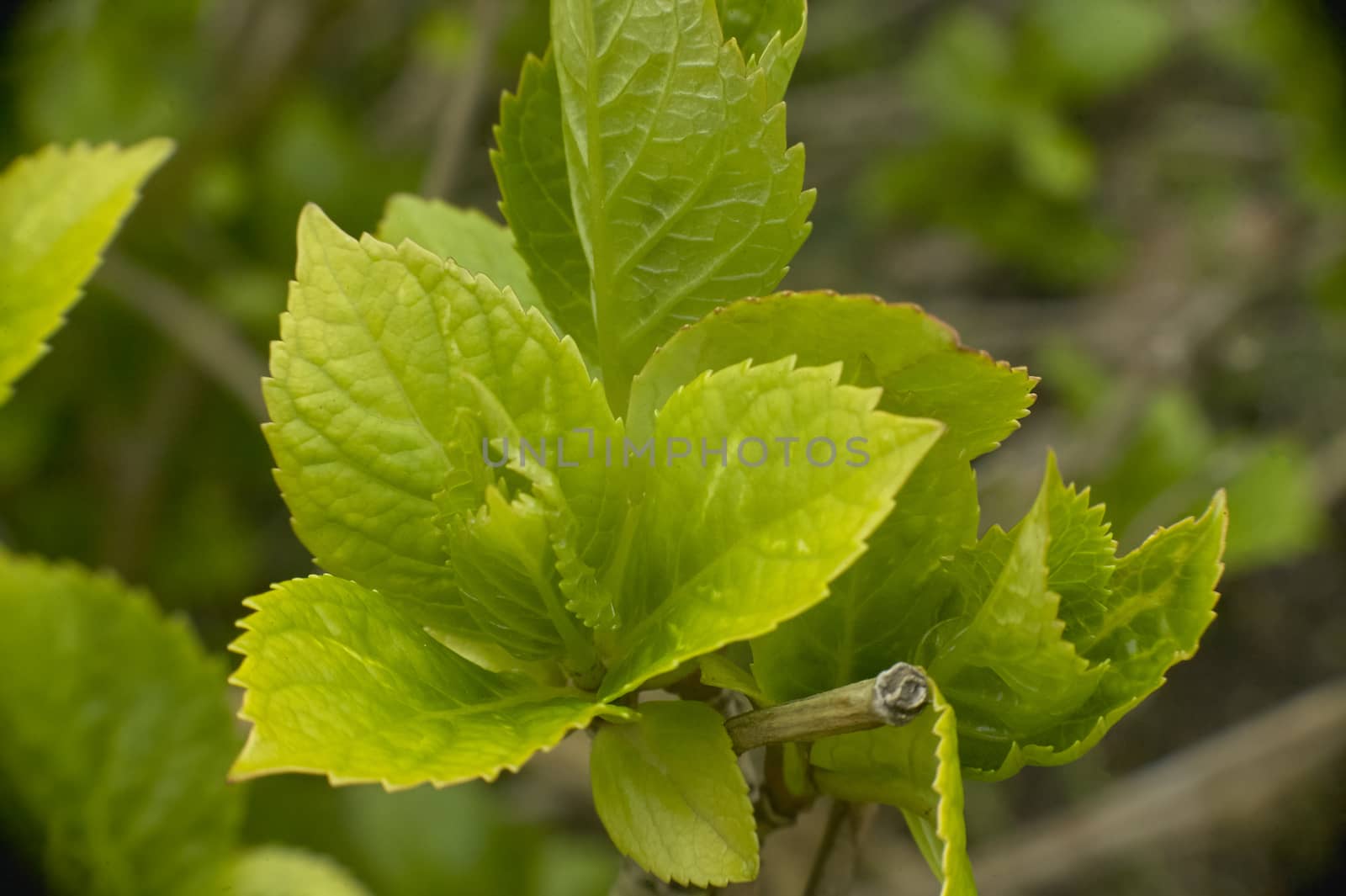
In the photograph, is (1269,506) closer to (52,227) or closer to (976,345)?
(976,345)

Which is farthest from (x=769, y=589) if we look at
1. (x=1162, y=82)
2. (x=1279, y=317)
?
(x=1162, y=82)

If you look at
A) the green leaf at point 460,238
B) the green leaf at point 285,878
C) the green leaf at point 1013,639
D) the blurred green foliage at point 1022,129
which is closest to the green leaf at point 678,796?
the green leaf at point 1013,639

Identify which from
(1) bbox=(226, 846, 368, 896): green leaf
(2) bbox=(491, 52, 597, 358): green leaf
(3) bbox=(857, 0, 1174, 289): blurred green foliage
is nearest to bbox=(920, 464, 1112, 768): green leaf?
(2) bbox=(491, 52, 597, 358): green leaf

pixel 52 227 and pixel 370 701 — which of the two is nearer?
pixel 370 701

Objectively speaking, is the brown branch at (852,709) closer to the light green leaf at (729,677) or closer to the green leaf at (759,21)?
the light green leaf at (729,677)

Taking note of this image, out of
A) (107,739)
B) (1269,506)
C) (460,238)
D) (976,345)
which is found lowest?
(1269,506)

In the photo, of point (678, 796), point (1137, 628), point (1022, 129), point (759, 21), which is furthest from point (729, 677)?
point (1022, 129)
